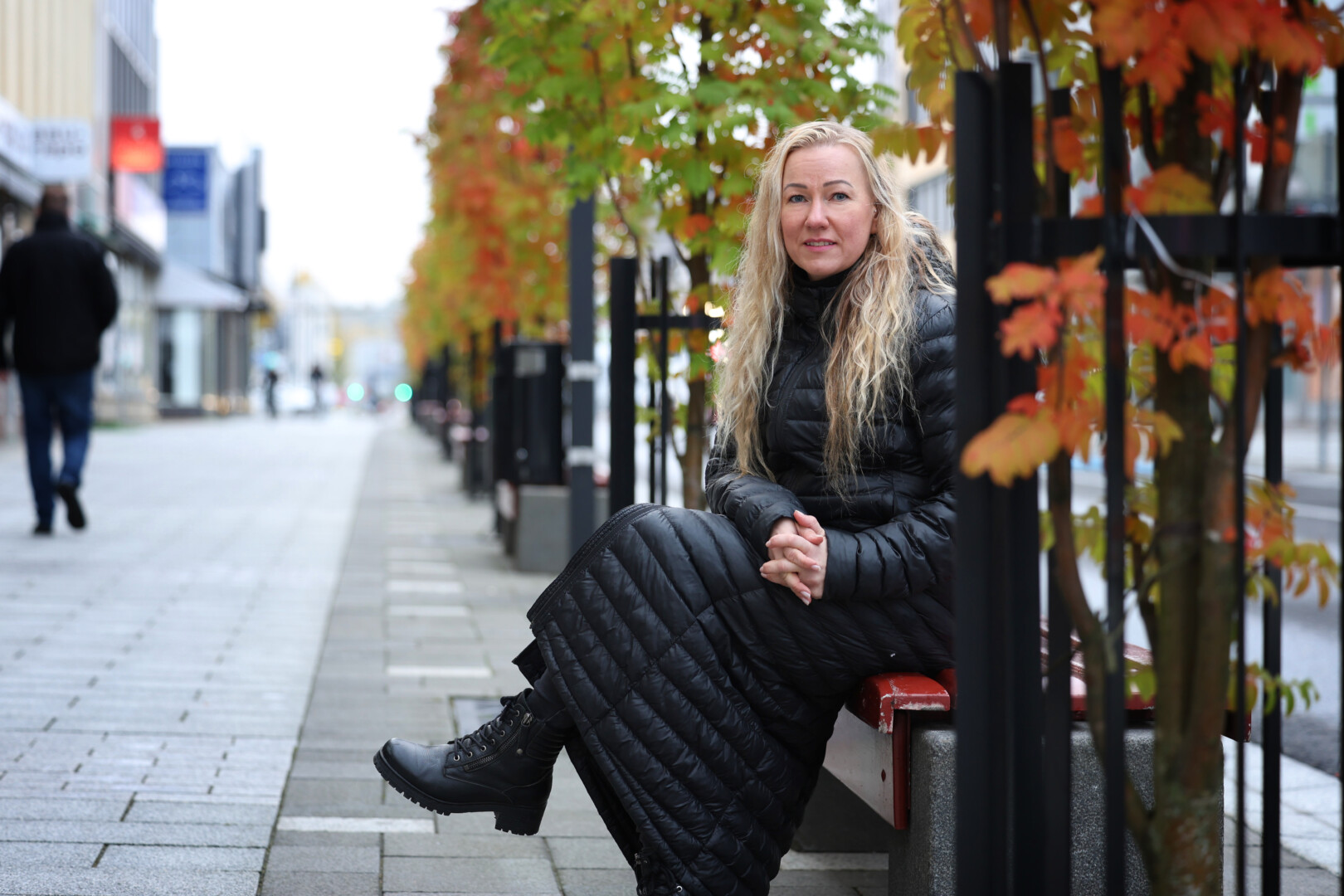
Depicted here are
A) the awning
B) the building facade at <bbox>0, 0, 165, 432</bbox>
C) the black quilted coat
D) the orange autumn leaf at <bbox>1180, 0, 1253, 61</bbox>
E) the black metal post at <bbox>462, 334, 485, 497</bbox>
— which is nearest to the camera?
the orange autumn leaf at <bbox>1180, 0, 1253, 61</bbox>

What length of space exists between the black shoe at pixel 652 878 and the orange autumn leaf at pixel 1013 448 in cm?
→ 124

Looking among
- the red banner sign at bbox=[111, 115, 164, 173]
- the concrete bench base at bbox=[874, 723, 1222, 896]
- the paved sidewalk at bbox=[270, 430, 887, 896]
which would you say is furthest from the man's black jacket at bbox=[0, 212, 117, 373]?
the red banner sign at bbox=[111, 115, 164, 173]

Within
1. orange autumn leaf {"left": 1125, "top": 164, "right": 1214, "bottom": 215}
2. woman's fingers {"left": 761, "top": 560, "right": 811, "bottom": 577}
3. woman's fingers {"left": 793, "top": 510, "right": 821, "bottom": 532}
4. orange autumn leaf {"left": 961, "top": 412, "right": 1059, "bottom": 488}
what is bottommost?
woman's fingers {"left": 761, "top": 560, "right": 811, "bottom": 577}

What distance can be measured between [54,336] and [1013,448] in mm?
8421

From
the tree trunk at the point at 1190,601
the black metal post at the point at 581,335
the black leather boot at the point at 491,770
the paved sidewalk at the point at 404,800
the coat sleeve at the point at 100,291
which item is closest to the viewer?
the tree trunk at the point at 1190,601

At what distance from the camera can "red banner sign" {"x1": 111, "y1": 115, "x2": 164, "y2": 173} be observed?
110 feet

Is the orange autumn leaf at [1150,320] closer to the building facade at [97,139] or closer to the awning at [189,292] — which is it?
the building facade at [97,139]

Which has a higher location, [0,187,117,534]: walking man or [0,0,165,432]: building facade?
[0,0,165,432]: building facade

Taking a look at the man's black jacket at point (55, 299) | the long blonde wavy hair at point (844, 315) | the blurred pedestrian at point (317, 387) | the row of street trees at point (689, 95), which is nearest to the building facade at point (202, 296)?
the blurred pedestrian at point (317, 387)

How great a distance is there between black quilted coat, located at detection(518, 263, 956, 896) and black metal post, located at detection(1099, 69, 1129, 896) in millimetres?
788

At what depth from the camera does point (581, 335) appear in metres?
7.38

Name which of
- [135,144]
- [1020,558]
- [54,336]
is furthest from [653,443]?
[135,144]

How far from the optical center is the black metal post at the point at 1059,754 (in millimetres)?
2125

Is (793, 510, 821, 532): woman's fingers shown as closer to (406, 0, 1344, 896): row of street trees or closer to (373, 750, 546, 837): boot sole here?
(406, 0, 1344, 896): row of street trees
